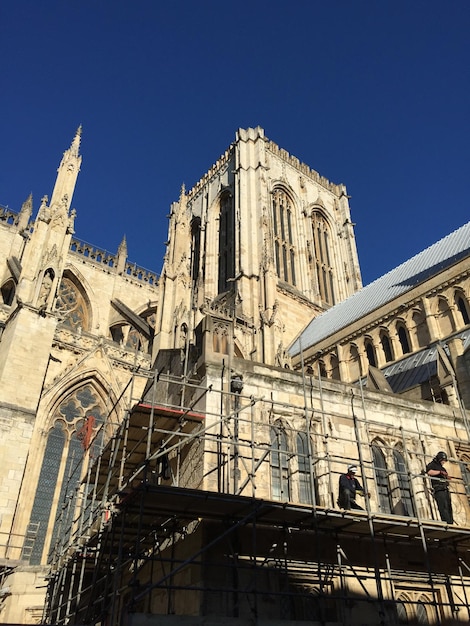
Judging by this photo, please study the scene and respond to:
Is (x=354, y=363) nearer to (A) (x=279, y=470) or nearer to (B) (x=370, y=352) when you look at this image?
(B) (x=370, y=352)

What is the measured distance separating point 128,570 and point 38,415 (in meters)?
7.37

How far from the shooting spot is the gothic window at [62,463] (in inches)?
636

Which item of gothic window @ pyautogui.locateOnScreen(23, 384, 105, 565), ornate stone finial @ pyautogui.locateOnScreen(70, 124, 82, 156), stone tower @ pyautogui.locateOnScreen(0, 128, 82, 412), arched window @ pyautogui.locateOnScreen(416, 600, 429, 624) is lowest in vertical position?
arched window @ pyautogui.locateOnScreen(416, 600, 429, 624)

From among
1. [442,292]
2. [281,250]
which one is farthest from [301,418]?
[281,250]

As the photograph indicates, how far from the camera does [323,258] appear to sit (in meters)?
42.5

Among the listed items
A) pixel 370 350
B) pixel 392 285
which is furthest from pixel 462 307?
pixel 392 285

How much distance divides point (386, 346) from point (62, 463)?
15647mm

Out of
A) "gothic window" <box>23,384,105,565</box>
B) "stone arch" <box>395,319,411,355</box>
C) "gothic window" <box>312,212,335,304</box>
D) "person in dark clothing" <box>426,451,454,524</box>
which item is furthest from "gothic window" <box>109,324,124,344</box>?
"person in dark clothing" <box>426,451,454,524</box>

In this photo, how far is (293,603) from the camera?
31.8 ft

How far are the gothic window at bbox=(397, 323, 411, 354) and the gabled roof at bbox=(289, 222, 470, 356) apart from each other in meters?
1.67

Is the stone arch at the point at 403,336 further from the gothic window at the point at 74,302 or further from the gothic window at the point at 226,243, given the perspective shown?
the gothic window at the point at 74,302

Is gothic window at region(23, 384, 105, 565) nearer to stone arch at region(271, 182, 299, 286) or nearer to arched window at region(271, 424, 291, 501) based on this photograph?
arched window at region(271, 424, 291, 501)

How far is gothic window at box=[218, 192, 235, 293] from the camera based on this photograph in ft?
122

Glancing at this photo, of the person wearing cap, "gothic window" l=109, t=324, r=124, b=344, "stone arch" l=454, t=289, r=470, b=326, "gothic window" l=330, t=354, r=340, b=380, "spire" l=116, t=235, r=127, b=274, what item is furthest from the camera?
"spire" l=116, t=235, r=127, b=274
